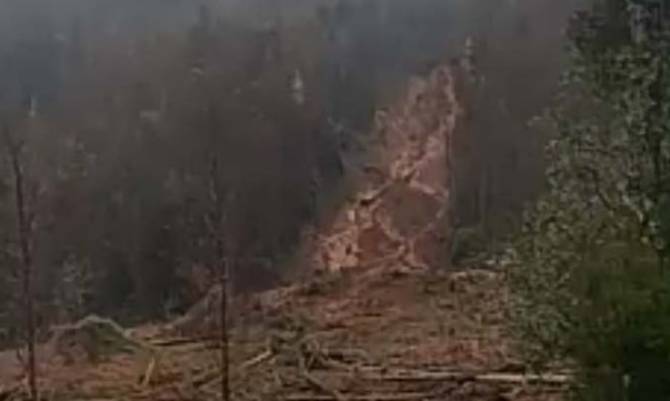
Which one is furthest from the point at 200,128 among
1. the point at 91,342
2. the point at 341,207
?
the point at 91,342

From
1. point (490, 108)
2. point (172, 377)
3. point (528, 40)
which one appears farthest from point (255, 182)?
point (172, 377)

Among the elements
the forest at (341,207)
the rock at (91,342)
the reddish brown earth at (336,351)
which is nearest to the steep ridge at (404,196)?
the forest at (341,207)

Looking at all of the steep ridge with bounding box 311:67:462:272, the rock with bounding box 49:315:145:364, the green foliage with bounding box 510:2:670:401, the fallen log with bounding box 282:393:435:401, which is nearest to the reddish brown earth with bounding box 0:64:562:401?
the fallen log with bounding box 282:393:435:401

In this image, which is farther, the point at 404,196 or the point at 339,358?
the point at 404,196

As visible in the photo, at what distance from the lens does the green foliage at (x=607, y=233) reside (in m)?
11.5

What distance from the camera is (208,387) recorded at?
1777 centimetres

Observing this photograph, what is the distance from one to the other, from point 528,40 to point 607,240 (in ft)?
137

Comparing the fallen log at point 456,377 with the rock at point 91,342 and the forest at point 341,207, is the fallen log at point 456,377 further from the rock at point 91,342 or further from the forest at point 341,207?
the rock at point 91,342

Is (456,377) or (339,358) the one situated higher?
(339,358)

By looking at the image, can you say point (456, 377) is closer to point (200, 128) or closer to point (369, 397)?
point (369, 397)

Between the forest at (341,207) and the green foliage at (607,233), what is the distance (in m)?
0.02

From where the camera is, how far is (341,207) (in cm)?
4534

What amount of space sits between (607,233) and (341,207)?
3372 centimetres

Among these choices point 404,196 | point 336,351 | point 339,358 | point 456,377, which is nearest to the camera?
point 456,377
